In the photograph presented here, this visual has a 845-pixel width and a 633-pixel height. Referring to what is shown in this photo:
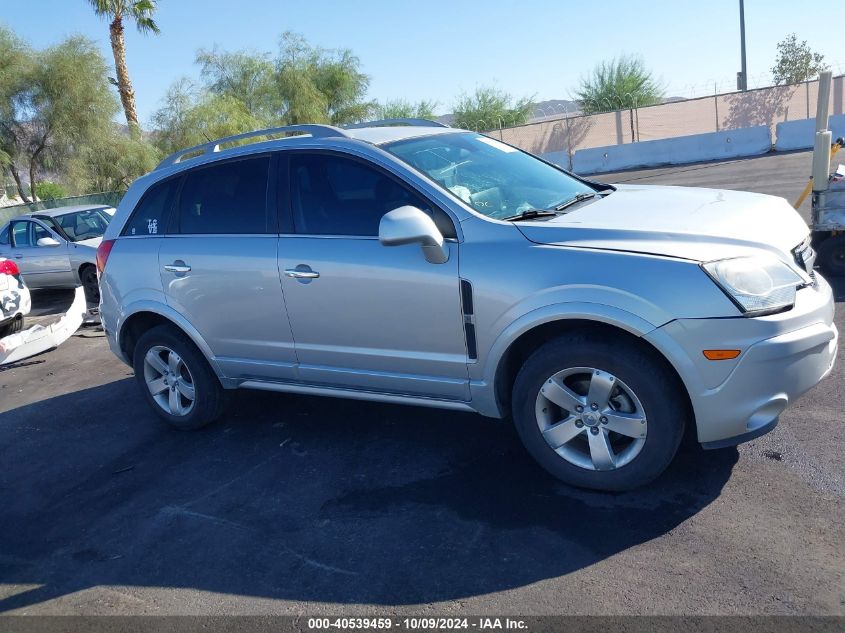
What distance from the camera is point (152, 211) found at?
543 cm

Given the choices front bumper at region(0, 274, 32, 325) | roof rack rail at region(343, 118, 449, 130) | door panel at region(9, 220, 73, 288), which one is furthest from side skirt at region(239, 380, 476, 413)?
door panel at region(9, 220, 73, 288)

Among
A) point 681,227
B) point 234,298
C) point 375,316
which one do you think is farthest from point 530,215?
point 234,298

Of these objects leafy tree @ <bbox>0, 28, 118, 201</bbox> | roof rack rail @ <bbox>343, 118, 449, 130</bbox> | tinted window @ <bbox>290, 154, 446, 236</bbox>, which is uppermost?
leafy tree @ <bbox>0, 28, 118, 201</bbox>

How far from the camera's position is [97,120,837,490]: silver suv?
3424 mm

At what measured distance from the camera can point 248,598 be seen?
11.0 ft

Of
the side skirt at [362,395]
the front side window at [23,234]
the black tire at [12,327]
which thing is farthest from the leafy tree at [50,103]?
the side skirt at [362,395]

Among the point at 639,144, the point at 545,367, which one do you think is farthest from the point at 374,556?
the point at 639,144

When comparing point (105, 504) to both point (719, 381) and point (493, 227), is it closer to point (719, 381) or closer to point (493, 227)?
point (493, 227)

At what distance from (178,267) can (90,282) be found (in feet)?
23.2

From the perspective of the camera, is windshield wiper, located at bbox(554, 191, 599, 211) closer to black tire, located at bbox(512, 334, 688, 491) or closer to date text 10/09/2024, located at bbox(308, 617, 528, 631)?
black tire, located at bbox(512, 334, 688, 491)

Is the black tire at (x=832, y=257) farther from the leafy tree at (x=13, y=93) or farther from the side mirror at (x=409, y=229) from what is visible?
the leafy tree at (x=13, y=93)

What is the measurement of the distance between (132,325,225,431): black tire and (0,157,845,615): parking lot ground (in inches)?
5.1

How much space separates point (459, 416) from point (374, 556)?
1705mm

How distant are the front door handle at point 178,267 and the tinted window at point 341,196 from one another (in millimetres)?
946
